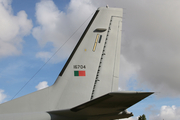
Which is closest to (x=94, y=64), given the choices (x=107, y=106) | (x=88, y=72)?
(x=88, y=72)

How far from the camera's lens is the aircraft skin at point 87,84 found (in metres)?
5.59

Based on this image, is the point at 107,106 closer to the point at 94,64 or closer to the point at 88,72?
the point at 88,72

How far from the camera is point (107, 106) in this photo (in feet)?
15.6

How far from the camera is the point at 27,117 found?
225 inches

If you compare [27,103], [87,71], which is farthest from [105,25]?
[27,103]

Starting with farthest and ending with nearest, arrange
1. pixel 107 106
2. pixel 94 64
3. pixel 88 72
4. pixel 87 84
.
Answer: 1. pixel 94 64
2. pixel 88 72
3. pixel 87 84
4. pixel 107 106

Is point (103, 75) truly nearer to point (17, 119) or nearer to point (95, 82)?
point (95, 82)

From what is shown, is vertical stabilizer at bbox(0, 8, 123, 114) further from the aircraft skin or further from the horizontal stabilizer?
the horizontal stabilizer

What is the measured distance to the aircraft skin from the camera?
559cm

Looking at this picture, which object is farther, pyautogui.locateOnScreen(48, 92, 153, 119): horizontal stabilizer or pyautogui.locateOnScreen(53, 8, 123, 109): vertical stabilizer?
pyautogui.locateOnScreen(53, 8, 123, 109): vertical stabilizer

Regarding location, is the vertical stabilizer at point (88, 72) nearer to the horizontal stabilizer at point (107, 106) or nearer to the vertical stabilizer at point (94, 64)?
the vertical stabilizer at point (94, 64)

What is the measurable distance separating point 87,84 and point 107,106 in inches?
74.1

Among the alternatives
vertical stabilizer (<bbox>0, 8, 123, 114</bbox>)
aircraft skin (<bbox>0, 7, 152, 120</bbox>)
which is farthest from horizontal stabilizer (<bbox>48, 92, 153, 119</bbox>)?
vertical stabilizer (<bbox>0, 8, 123, 114</bbox>)

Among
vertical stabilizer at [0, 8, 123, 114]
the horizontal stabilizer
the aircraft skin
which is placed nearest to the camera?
the horizontal stabilizer
